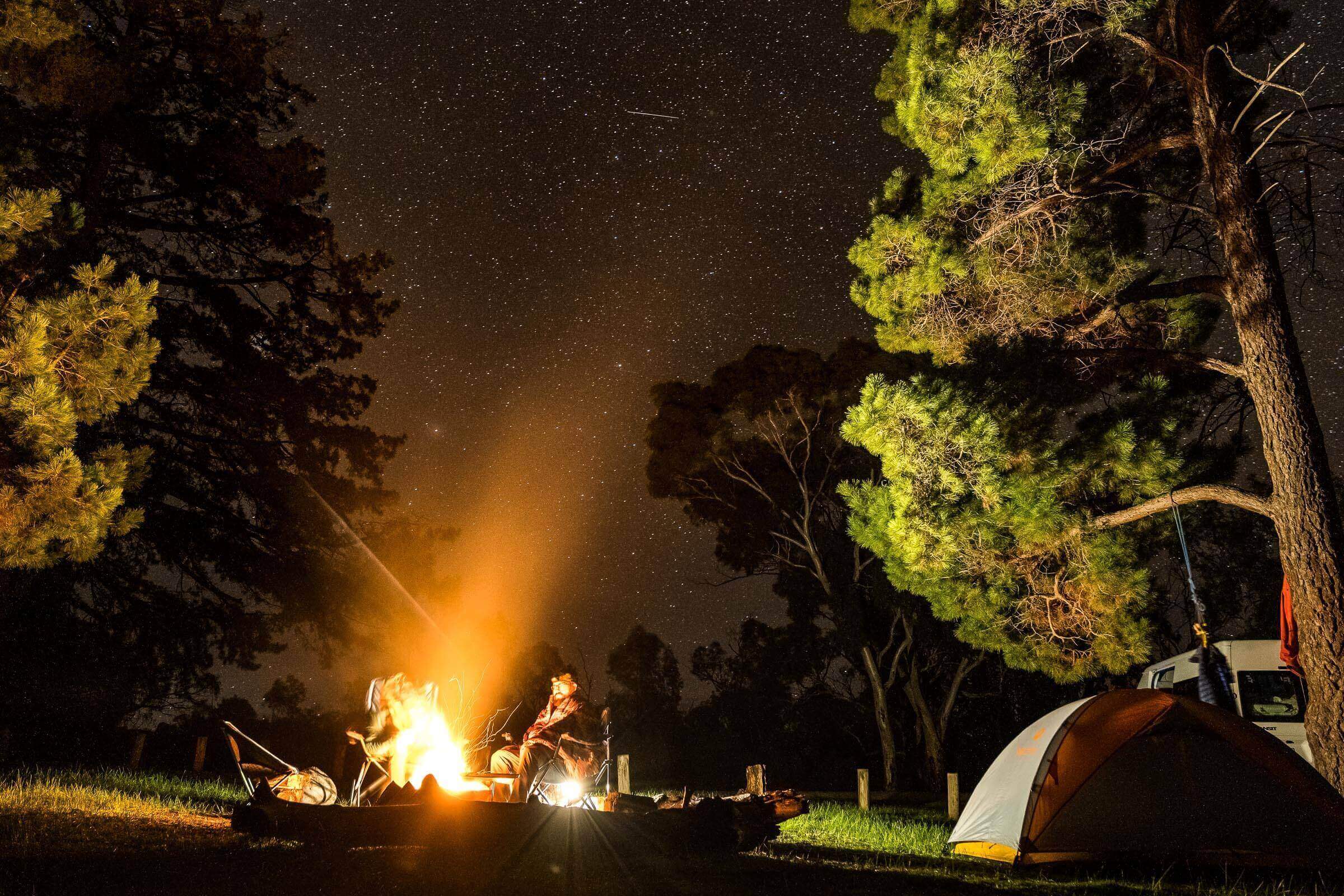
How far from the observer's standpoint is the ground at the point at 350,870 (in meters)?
4.80

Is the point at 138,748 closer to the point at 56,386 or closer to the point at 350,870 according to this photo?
the point at 56,386

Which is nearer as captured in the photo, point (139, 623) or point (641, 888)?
point (641, 888)

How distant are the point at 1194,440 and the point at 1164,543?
1.19m

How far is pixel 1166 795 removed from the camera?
Result: 7.03 meters

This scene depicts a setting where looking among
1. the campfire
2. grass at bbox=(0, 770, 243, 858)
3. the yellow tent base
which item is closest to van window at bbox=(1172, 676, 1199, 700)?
the yellow tent base

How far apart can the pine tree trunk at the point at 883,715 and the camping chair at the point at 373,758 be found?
1361 centimetres

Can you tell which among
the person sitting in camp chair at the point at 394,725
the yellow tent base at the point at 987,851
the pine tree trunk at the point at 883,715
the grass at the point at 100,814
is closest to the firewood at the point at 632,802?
the person sitting in camp chair at the point at 394,725

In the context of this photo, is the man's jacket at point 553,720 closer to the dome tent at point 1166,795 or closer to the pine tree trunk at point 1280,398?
the dome tent at point 1166,795

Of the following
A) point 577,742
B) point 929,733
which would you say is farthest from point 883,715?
point 577,742

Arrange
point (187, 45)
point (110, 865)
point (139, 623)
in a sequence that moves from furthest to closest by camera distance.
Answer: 1. point (139, 623)
2. point (187, 45)
3. point (110, 865)

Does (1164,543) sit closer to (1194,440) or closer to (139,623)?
(1194,440)

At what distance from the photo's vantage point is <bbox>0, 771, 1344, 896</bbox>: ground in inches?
189

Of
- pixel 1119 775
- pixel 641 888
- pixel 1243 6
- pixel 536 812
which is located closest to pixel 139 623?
pixel 536 812

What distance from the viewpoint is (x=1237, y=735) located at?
23.5 feet
